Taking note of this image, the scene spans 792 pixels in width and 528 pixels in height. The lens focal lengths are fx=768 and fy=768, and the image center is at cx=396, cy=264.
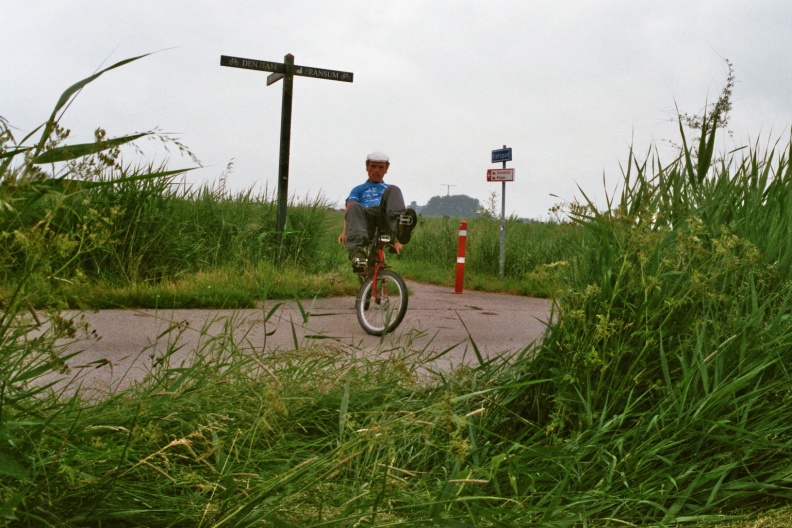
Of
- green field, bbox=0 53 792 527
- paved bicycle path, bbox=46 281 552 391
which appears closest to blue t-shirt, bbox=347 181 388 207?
paved bicycle path, bbox=46 281 552 391

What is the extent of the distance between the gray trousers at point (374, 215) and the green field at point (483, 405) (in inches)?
156

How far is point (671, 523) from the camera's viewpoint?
7.98 ft

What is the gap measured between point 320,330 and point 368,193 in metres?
4.47

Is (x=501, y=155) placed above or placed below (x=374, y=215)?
above

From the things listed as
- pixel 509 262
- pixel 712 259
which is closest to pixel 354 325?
pixel 712 259

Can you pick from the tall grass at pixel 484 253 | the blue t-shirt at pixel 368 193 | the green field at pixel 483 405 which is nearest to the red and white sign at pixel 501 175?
the tall grass at pixel 484 253

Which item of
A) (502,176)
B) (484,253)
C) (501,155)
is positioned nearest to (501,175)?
(502,176)

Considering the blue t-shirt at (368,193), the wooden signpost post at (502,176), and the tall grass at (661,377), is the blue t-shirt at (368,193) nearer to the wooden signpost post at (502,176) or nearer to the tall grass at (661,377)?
the tall grass at (661,377)

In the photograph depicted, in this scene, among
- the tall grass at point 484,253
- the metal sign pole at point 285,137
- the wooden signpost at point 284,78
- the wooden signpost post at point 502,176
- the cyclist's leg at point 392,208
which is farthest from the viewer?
the wooden signpost post at point 502,176

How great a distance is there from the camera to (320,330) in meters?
3.75

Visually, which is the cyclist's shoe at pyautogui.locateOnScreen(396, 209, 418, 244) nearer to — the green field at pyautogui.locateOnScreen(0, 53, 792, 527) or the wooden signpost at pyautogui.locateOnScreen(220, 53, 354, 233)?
the green field at pyautogui.locateOnScreen(0, 53, 792, 527)

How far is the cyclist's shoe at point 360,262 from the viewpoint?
303 inches

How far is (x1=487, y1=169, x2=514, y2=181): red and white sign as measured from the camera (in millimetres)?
15804

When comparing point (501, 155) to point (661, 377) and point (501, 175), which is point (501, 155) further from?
point (661, 377)
